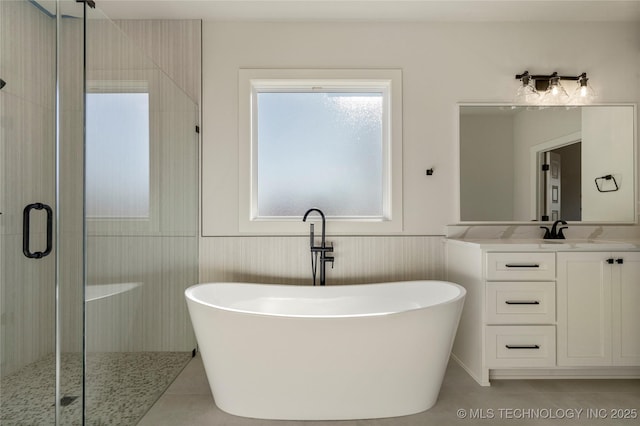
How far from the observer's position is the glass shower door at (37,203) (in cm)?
123

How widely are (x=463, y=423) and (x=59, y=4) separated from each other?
244 centimetres

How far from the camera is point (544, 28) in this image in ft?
8.65

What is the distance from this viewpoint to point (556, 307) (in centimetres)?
211

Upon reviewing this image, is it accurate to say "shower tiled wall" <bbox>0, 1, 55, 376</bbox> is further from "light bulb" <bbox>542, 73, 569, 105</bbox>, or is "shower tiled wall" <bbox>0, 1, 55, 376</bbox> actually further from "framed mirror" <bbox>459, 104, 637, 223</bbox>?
"light bulb" <bbox>542, 73, 569, 105</bbox>

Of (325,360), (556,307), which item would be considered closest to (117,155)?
(325,360)

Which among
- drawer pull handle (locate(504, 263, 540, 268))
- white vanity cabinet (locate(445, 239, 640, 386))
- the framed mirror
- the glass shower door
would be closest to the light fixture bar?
the framed mirror

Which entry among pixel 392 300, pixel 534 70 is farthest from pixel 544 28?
pixel 392 300

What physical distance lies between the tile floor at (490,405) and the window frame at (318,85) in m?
1.08

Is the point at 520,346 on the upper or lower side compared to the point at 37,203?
lower

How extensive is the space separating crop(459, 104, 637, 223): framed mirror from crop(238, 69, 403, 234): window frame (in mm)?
482

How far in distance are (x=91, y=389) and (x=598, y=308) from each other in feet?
8.71

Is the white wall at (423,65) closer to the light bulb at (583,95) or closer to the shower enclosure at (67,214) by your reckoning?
the light bulb at (583,95)

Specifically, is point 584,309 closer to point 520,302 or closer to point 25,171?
point 520,302

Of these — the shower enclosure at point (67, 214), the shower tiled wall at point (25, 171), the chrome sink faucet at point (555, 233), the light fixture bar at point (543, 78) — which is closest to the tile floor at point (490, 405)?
the shower enclosure at point (67, 214)
